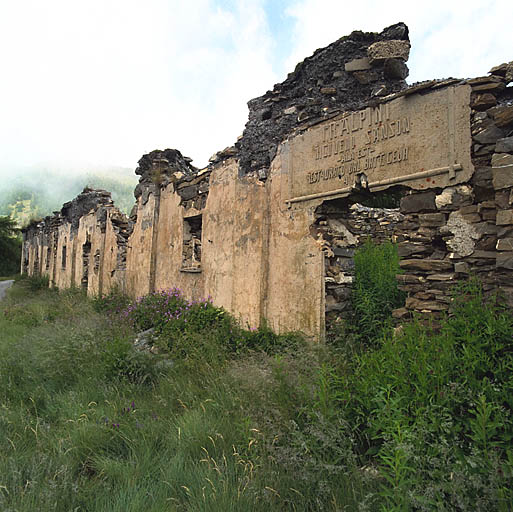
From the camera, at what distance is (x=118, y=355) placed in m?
4.71

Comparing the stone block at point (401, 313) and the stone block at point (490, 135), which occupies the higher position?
the stone block at point (490, 135)

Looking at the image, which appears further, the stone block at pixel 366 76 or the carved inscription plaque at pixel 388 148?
the stone block at pixel 366 76

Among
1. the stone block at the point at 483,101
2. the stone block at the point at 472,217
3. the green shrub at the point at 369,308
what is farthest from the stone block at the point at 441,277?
the stone block at the point at 483,101

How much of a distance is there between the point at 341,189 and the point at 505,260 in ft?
6.73

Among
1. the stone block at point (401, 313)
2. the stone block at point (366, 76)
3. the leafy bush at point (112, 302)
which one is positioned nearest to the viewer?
the stone block at point (401, 313)

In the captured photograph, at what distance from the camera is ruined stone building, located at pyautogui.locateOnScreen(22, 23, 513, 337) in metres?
3.53

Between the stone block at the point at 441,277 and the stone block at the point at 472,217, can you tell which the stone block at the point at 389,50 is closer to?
the stone block at the point at 472,217

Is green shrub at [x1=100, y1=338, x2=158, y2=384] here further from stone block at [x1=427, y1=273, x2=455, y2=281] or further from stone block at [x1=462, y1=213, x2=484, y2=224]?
stone block at [x1=462, y1=213, x2=484, y2=224]

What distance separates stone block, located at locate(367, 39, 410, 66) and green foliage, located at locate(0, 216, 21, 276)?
126 ft

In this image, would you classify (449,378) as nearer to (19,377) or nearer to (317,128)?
(317,128)

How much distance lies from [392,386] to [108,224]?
11.5 m

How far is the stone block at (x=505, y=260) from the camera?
318 cm

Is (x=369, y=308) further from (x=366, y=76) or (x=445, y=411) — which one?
(x=366, y=76)

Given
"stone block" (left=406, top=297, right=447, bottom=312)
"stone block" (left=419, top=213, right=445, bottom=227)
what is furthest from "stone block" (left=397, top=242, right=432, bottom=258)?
"stone block" (left=406, top=297, right=447, bottom=312)
